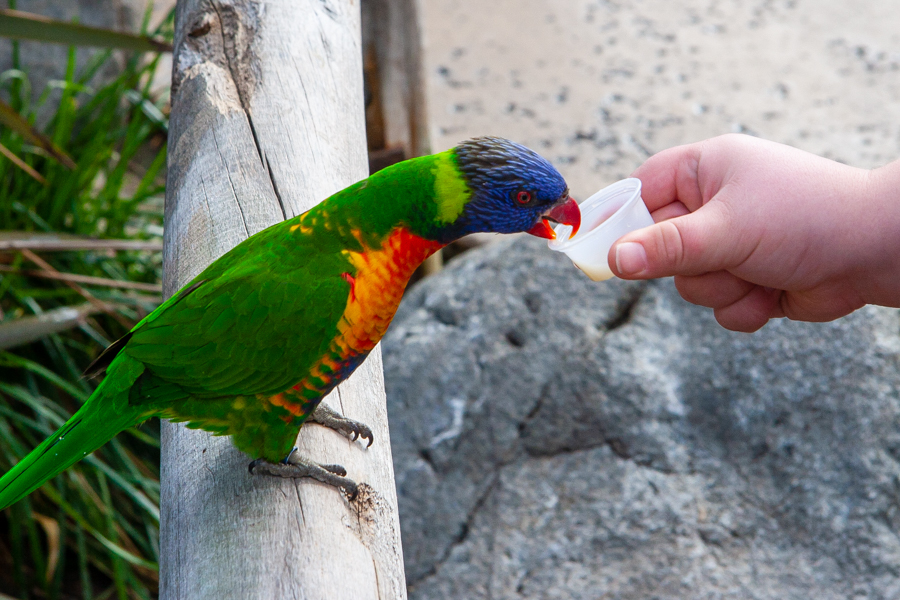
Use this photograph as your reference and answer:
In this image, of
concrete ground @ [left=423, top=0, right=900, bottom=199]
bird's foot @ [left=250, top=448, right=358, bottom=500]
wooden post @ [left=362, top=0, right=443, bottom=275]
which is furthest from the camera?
concrete ground @ [left=423, top=0, right=900, bottom=199]

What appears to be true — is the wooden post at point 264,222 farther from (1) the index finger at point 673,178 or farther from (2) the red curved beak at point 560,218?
(1) the index finger at point 673,178

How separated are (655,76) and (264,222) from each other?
415 cm

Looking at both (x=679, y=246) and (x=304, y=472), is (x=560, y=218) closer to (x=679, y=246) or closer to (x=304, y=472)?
(x=679, y=246)

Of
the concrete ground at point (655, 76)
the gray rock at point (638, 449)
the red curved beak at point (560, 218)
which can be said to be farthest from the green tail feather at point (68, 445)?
the concrete ground at point (655, 76)

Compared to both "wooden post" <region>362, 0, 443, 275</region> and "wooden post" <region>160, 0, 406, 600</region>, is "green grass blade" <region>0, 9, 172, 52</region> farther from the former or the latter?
"wooden post" <region>362, 0, 443, 275</region>

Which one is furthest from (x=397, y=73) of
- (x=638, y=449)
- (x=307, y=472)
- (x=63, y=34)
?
(x=307, y=472)

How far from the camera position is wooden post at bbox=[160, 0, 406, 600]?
117 centimetres

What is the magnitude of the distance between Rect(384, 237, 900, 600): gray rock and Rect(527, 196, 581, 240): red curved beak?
3.19 feet

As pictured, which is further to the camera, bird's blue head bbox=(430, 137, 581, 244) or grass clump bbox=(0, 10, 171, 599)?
grass clump bbox=(0, 10, 171, 599)

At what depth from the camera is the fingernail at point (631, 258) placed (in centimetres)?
139

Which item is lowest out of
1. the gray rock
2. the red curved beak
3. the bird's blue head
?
the gray rock

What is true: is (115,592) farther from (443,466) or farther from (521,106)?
(521,106)

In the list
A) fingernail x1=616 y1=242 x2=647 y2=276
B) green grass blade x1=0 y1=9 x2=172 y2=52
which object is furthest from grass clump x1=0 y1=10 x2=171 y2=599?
fingernail x1=616 y1=242 x2=647 y2=276

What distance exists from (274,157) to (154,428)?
1670 millimetres
